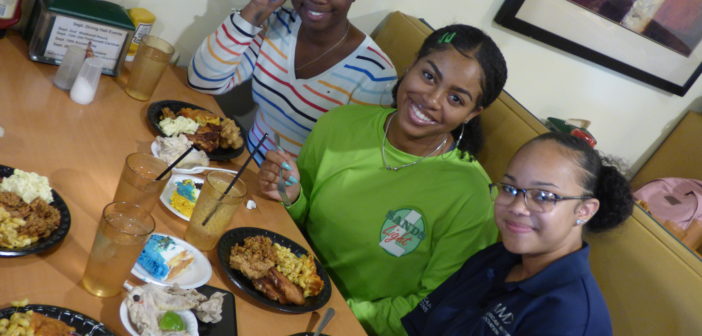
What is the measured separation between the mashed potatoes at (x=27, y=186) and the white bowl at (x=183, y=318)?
0.29 m

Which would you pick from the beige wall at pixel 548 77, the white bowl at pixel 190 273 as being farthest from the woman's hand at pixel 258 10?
the white bowl at pixel 190 273

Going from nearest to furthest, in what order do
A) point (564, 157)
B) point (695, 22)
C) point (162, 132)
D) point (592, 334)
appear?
point (592, 334) < point (564, 157) < point (162, 132) < point (695, 22)

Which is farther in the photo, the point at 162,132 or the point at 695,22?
the point at 695,22

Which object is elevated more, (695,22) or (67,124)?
(695,22)

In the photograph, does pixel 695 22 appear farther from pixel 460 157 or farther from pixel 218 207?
pixel 218 207

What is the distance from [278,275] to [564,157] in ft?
2.27

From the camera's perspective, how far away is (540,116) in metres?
3.17

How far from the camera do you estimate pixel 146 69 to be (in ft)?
6.12

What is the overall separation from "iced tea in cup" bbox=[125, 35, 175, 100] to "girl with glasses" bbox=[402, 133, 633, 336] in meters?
1.13

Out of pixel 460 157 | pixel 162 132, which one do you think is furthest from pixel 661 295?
→ pixel 162 132

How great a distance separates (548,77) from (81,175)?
7.72 feet

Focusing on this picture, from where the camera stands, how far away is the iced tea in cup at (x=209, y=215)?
1.35m

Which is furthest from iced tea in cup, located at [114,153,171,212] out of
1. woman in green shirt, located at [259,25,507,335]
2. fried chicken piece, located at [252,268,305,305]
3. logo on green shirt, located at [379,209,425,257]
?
logo on green shirt, located at [379,209,425,257]

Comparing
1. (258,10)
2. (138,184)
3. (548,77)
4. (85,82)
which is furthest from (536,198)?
(548,77)
